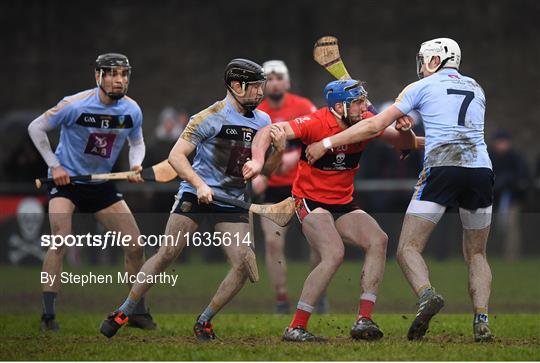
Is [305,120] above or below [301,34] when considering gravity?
below

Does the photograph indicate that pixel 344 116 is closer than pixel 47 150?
Yes

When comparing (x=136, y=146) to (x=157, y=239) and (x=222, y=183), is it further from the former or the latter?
(x=222, y=183)

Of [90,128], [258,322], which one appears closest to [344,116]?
[258,322]

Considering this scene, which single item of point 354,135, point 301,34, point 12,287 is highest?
point 301,34

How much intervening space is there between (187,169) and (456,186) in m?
2.04

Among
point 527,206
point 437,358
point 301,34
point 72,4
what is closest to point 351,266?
point 437,358

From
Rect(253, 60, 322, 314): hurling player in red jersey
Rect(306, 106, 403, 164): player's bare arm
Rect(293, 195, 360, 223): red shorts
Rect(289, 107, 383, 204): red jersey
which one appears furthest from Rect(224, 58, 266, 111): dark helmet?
Rect(253, 60, 322, 314): hurling player in red jersey

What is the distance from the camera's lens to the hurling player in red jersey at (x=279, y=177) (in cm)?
1245

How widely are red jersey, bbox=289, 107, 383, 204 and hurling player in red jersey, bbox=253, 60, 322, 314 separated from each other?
2401mm

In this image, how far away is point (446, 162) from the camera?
9.48m

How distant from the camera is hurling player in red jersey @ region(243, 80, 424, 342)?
9.59 metres

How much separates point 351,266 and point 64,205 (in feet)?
12.5

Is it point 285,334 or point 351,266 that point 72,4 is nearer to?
point 351,266

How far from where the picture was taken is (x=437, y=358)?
8.52 meters
